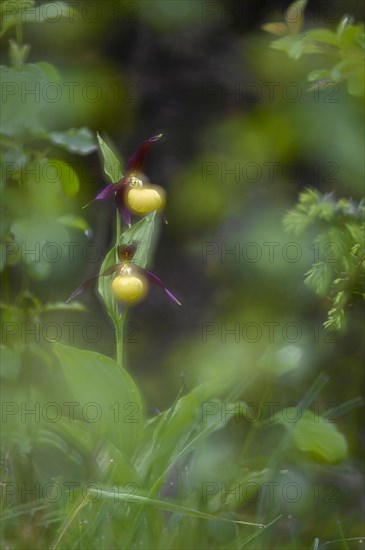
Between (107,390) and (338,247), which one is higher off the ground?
(338,247)

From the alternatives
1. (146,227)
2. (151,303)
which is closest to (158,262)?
(151,303)

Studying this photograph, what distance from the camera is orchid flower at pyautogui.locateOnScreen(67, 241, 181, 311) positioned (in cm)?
130

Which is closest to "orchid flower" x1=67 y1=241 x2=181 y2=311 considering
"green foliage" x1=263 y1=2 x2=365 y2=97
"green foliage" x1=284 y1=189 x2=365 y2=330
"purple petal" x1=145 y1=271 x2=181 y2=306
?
"purple petal" x1=145 y1=271 x2=181 y2=306

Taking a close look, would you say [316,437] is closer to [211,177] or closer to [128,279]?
[128,279]

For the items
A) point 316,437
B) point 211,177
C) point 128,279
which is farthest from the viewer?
point 211,177

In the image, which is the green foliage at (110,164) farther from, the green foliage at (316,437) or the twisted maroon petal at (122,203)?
the green foliage at (316,437)

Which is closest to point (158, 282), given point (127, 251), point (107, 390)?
point (127, 251)

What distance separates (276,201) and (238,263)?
150mm

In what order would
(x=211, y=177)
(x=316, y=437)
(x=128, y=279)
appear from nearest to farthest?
(x=128, y=279) < (x=316, y=437) < (x=211, y=177)

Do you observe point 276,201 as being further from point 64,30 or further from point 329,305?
point 64,30

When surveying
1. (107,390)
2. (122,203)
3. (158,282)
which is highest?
(122,203)

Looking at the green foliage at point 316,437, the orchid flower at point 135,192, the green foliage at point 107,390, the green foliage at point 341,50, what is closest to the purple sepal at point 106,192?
the orchid flower at point 135,192

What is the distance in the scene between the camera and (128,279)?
131 cm

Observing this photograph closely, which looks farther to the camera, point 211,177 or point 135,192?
point 211,177
